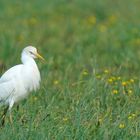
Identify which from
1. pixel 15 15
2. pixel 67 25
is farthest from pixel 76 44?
pixel 15 15

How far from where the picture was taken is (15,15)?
14461 millimetres

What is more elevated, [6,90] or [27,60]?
[27,60]

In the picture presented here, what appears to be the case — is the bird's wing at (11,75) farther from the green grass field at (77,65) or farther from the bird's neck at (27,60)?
the green grass field at (77,65)

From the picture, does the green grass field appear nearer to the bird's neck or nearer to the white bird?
the white bird

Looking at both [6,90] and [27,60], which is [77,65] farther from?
[6,90]

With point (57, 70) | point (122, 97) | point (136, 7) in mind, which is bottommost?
point (136, 7)

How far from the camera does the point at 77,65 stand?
10.4 meters

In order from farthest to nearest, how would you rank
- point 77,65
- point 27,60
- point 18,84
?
point 77,65, point 27,60, point 18,84

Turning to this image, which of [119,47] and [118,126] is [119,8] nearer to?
[119,47]

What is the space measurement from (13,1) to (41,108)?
8631 mm

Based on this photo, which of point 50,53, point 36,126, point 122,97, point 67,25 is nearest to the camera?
point 36,126

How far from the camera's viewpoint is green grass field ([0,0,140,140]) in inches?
261

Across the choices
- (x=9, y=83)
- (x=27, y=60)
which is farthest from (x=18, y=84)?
(x=27, y=60)

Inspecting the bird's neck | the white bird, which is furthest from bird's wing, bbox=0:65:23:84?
the bird's neck
